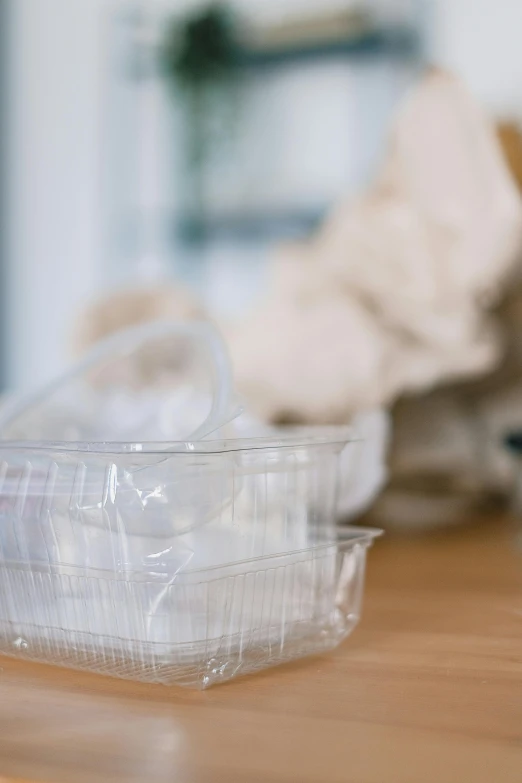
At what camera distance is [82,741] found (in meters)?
0.23

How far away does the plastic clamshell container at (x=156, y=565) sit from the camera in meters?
0.28

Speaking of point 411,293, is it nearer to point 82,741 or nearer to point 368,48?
point 82,741

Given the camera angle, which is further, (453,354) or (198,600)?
(453,354)

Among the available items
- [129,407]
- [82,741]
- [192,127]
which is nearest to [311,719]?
[82,741]

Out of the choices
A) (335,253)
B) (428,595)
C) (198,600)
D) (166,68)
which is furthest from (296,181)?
(198,600)

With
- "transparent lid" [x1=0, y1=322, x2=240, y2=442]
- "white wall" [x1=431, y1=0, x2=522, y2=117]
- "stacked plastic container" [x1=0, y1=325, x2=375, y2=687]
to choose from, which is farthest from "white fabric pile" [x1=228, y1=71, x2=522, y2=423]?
"white wall" [x1=431, y1=0, x2=522, y2=117]

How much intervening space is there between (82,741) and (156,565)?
66 mm

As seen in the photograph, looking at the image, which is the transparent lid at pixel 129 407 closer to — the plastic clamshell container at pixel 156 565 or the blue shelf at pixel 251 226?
the plastic clamshell container at pixel 156 565

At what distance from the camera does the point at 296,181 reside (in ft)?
4.18

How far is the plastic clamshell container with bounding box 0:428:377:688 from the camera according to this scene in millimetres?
285

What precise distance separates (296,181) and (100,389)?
0.67m

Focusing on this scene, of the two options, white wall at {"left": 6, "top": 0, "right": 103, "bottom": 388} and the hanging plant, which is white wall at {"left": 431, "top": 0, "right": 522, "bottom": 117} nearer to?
the hanging plant

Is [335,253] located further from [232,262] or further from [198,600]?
[232,262]

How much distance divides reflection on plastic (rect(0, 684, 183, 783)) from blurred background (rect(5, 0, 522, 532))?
2.55 feet
